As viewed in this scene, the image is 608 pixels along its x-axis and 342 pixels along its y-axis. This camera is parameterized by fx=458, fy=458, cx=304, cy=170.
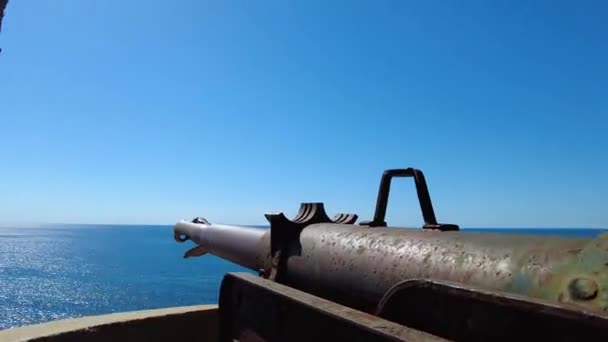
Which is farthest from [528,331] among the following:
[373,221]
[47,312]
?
[47,312]

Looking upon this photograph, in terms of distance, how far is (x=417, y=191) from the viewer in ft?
7.84

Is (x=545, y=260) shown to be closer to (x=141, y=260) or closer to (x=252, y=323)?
(x=252, y=323)

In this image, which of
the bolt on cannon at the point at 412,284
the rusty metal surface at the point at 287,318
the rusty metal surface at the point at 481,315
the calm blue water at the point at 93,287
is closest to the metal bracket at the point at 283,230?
the bolt on cannon at the point at 412,284

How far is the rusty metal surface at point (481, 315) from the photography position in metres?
1.04

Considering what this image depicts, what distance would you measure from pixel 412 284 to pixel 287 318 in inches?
29.6

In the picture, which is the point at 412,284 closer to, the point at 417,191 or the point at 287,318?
the point at 287,318

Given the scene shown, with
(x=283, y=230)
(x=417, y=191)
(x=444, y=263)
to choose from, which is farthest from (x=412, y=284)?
(x=283, y=230)

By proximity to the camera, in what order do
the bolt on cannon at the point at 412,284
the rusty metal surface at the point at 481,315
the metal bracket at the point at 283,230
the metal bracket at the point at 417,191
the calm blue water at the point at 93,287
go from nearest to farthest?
1. the rusty metal surface at the point at 481,315
2. the bolt on cannon at the point at 412,284
3. the metal bracket at the point at 417,191
4. the metal bracket at the point at 283,230
5. the calm blue water at the point at 93,287

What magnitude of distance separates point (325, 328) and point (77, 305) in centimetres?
4818

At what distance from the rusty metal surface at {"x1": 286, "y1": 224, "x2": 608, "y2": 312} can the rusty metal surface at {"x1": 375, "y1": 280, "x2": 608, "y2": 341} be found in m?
0.08

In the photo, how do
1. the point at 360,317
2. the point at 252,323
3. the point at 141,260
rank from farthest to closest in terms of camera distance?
the point at 141,260 → the point at 252,323 → the point at 360,317

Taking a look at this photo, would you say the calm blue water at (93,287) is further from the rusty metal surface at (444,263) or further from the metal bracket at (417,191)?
the rusty metal surface at (444,263)

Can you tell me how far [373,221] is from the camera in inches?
94.4

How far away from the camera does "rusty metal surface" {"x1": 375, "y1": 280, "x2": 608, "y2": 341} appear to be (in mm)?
1042
